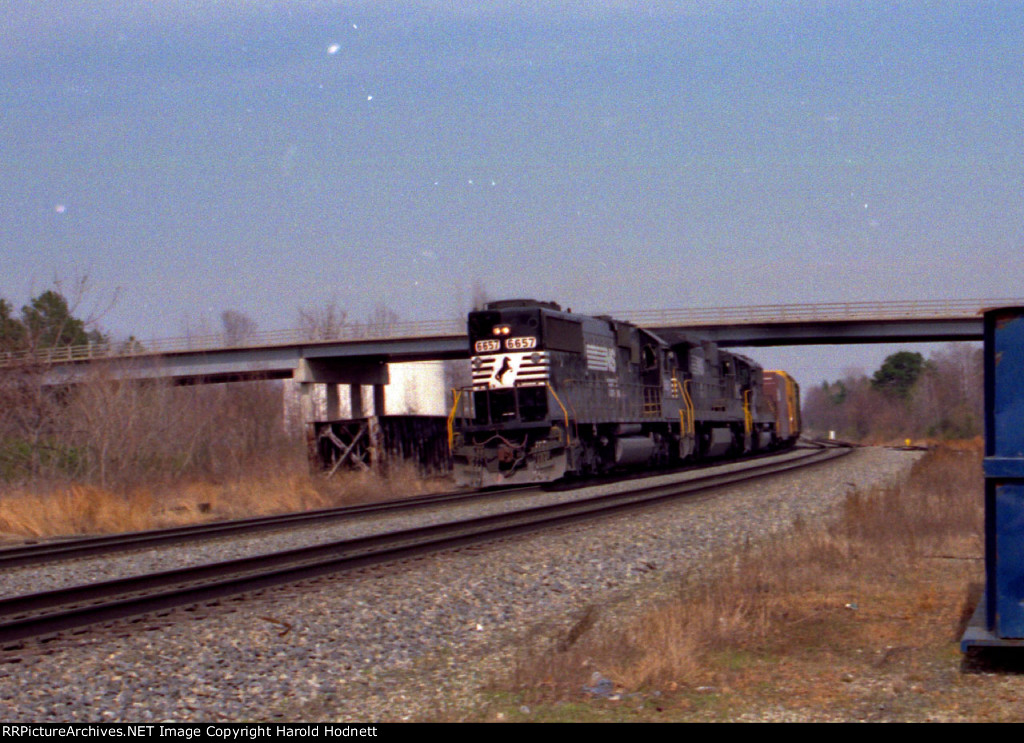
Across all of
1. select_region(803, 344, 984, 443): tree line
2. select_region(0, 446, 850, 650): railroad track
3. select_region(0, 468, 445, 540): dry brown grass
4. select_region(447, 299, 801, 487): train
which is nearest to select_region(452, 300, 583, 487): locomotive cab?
select_region(447, 299, 801, 487): train

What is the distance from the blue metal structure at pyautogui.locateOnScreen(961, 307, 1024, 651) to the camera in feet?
17.1

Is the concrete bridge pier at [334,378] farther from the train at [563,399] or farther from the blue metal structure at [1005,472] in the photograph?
the blue metal structure at [1005,472]

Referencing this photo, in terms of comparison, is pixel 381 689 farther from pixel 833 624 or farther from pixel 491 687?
pixel 833 624

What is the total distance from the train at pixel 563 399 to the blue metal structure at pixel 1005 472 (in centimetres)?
1397

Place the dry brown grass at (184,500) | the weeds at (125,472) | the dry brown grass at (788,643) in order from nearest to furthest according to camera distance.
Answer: the dry brown grass at (788,643)
the dry brown grass at (184,500)
the weeds at (125,472)

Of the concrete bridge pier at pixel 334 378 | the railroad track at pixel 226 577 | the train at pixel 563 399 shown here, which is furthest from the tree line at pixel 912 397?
the railroad track at pixel 226 577

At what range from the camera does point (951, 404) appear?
260 ft

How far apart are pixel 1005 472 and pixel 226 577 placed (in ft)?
22.8

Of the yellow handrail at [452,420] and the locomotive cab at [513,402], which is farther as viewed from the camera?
the yellow handrail at [452,420]

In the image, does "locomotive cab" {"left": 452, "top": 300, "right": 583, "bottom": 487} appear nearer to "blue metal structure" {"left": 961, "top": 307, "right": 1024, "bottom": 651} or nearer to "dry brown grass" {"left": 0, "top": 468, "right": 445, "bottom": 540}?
"dry brown grass" {"left": 0, "top": 468, "right": 445, "bottom": 540}

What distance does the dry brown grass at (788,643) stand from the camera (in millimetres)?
5195

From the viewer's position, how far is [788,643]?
253 inches

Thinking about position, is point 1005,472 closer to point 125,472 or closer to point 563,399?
point 563,399

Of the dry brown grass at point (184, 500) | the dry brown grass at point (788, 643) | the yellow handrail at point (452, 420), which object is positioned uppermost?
the yellow handrail at point (452, 420)
